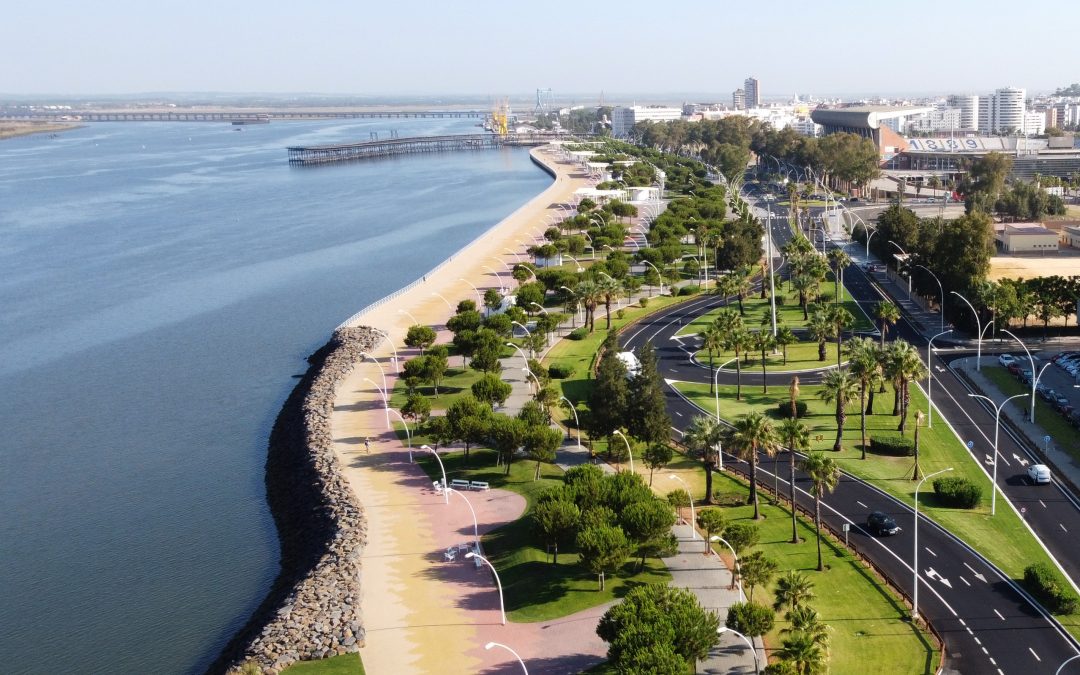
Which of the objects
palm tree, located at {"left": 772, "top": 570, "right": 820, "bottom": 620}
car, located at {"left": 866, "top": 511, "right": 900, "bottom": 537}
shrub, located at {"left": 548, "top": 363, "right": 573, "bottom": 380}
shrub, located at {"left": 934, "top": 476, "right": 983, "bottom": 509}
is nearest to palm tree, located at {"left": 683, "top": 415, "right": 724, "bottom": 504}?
car, located at {"left": 866, "top": 511, "right": 900, "bottom": 537}

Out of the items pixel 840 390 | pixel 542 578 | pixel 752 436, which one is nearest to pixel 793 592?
pixel 542 578

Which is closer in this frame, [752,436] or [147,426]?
[752,436]

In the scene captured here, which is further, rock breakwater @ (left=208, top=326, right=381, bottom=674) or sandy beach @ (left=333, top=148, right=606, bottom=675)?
rock breakwater @ (left=208, top=326, right=381, bottom=674)

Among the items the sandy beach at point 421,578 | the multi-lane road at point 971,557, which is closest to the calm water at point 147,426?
the sandy beach at point 421,578

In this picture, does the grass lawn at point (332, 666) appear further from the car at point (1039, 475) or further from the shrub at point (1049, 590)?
the car at point (1039, 475)

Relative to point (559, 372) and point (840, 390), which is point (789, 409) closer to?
point (840, 390)

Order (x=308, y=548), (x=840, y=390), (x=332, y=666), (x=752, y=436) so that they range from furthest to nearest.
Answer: (x=840, y=390) → (x=308, y=548) → (x=752, y=436) → (x=332, y=666)

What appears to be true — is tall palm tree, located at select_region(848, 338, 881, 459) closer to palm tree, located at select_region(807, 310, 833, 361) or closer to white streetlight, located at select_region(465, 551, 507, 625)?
palm tree, located at select_region(807, 310, 833, 361)

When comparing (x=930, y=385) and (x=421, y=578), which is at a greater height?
(x=930, y=385)
